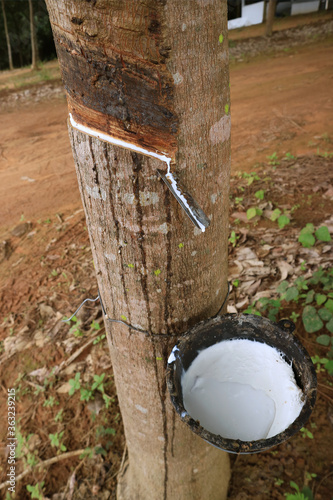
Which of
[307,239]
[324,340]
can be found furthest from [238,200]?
[324,340]

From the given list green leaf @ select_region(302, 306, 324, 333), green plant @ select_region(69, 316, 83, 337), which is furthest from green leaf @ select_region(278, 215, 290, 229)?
green plant @ select_region(69, 316, 83, 337)

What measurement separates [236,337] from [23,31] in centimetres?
2155

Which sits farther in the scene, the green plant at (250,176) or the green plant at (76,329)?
the green plant at (250,176)

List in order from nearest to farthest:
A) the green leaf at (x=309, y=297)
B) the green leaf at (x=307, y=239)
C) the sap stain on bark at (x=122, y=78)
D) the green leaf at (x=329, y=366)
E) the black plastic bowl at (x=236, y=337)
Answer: the sap stain on bark at (x=122, y=78) < the black plastic bowl at (x=236, y=337) < the green leaf at (x=329, y=366) < the green leaf at (x=309, y=297) < the green leaf at (x=307, y=239)

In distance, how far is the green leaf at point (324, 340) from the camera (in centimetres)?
253

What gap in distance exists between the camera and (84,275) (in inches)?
156

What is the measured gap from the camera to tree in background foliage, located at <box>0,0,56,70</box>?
17.4 meters

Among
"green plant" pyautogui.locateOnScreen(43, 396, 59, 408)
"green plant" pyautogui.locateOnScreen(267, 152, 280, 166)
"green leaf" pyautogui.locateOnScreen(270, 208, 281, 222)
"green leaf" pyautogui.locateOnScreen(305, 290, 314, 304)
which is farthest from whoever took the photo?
"green plant" pyautogui.locateOnScreen(267, 152, 280, 166)

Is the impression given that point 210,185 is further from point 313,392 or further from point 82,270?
point 82,270

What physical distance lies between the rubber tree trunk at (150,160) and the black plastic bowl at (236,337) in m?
0.07

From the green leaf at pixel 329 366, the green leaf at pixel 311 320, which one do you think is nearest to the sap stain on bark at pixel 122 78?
the green leaf at pixel 311 320

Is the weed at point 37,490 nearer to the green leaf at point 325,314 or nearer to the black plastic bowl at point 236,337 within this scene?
the black plastic bowl at point 236,337

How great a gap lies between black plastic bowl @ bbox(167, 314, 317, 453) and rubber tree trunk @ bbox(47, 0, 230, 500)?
0.07m

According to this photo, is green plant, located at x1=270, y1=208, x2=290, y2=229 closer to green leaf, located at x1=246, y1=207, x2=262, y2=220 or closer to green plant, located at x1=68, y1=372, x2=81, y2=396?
green leaf, located at x1=246, y1=207, x2=262, y2=220
